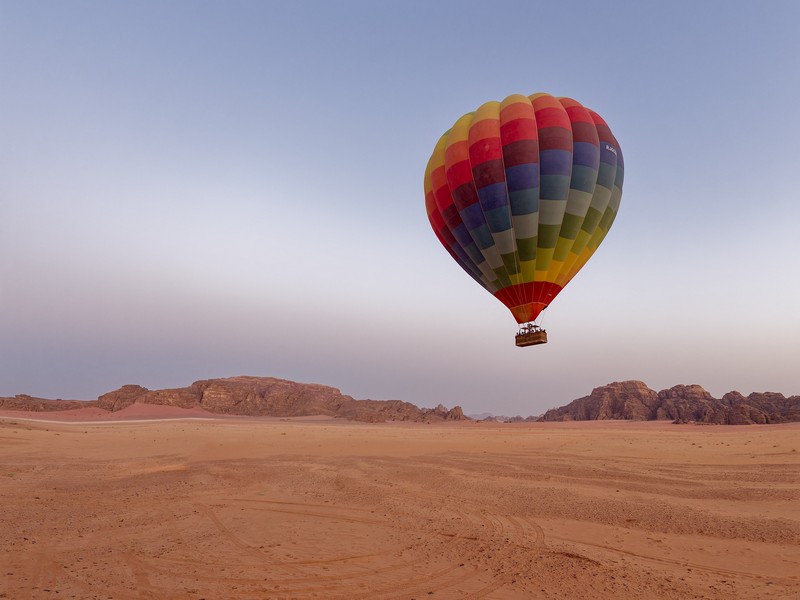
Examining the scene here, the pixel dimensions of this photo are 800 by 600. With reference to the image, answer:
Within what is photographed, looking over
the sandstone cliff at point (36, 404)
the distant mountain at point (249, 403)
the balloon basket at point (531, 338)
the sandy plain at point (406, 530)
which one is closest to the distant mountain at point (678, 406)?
the distant mountain at point (249, 403)

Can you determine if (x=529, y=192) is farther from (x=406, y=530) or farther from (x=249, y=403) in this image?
(x=249, y=403)

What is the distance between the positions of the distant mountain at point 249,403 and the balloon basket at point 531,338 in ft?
143

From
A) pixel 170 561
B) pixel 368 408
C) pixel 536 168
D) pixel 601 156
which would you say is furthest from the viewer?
pixel 368 408

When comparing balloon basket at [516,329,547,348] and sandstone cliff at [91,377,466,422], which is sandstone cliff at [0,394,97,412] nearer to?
sandstone cliff at [91,377,466,422]

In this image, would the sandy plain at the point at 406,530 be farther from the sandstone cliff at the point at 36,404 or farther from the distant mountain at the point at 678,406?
the sandstone cliff at the point at 36,404

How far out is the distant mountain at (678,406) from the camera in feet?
142

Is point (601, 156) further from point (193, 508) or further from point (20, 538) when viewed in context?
point (20, 538)

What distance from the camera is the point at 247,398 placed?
2945 inches

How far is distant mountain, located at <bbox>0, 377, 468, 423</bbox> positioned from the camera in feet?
215

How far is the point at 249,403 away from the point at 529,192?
67957mm

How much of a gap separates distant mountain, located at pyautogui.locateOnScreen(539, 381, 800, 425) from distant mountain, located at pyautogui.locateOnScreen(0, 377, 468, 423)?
21.7m

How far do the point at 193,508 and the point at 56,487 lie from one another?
232 inches

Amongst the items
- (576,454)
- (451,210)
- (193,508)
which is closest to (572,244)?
(451,210)

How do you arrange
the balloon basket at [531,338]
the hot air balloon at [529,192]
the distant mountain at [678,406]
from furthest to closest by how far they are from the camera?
1. the distant mountain at [678,406]
2. the balloon basket at [531,338]
3. the hot air balloon at [529,192]
